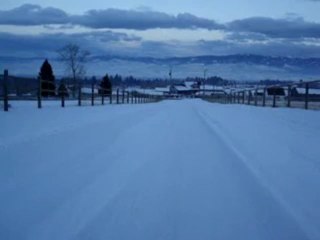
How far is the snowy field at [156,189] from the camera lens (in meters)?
4.93

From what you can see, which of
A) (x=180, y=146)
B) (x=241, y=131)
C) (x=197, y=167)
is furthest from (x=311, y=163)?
(x=241, y=131)

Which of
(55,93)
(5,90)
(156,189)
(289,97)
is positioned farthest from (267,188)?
(55,93)

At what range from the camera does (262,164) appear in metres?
A: 8.55

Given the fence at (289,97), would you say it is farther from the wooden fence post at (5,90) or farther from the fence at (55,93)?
the wooden fence post at (5,90)

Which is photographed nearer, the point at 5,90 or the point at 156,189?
the point at 156,189

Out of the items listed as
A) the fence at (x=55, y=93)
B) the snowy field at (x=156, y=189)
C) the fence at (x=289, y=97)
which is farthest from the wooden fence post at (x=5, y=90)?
the fence at (x=289, y=97)

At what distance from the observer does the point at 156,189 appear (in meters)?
6.50

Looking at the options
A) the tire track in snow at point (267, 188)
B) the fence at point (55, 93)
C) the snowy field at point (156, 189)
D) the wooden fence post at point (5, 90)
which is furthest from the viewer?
the fence at point (55, 93)

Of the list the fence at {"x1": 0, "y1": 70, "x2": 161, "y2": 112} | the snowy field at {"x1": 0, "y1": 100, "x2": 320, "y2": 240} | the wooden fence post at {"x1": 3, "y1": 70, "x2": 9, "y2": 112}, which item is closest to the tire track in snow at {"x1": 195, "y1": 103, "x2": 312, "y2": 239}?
the snowy field at {"x1": 0, "y1": 100, "x2": 320, "y2": 240}

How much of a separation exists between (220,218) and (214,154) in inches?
178

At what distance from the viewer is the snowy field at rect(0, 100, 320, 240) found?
4930mm

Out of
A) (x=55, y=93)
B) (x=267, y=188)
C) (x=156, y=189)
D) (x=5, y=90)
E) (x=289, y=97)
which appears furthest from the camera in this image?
(x=55, y=93)

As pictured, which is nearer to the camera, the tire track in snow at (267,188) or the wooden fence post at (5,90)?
the tire track in snow at (267,188)

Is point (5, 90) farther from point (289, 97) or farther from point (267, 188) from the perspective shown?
point (267, 188)
